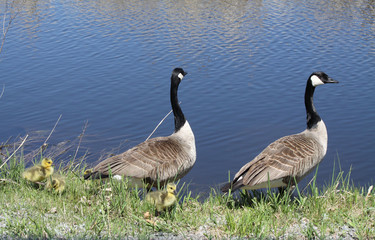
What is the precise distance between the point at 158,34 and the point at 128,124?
8.07 meters

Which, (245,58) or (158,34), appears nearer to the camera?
(245,58)

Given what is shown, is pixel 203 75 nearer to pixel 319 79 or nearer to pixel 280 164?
pixel 319 79

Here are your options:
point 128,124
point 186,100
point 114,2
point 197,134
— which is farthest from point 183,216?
point 114,2

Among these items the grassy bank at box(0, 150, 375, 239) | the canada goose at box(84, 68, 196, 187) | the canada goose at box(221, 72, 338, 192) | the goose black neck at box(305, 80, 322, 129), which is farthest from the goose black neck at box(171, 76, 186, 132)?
the goose black neck at box(305, 80, 322, 129)

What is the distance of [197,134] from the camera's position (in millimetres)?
11586

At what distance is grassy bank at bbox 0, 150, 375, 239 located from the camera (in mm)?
5375

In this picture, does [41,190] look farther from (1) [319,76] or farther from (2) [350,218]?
(1) [319,76]

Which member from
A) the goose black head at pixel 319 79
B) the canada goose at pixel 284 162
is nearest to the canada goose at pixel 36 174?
the canada goose at pixel 284 162

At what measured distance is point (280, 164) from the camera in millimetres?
6672

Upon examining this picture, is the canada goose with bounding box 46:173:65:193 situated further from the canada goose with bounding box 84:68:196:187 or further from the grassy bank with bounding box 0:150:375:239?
the canada goose with bounding box 84:68:196:187

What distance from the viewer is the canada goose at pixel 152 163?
670 cm

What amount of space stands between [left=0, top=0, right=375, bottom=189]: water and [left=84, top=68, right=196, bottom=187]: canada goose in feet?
7.18

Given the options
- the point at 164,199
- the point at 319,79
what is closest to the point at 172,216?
the point at 164,199

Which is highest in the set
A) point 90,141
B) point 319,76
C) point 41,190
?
point 319,76
